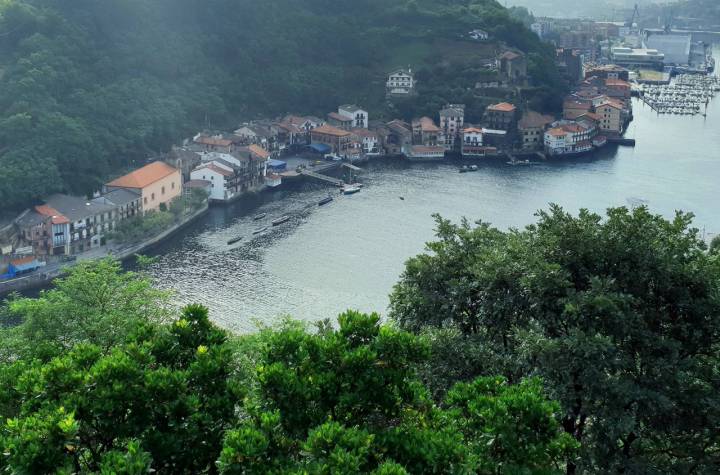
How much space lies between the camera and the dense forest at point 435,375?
459 cm

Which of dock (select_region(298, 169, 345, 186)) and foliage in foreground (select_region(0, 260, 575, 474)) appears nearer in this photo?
foliage in foreground (select_region(0, 260, 575, 474))

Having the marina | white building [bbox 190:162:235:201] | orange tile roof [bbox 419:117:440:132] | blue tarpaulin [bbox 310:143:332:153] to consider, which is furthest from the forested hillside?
the marina

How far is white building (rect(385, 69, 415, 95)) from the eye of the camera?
33241mm

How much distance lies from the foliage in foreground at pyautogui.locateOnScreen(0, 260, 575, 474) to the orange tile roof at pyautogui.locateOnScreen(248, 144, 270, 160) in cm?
2019

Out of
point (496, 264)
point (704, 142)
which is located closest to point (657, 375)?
point (496, 264)

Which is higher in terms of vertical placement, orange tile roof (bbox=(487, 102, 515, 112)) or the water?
orange tile roof (bbox=(487, 102, 515, 112))

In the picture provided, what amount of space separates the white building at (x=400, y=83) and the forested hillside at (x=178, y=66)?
52cm

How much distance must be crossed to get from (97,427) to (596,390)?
3502 millimetres

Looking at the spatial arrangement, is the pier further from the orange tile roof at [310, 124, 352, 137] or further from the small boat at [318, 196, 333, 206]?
the orange tile roof at [310, 124, 352, 137]

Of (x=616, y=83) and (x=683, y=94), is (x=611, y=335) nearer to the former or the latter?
(x=616, y=83)

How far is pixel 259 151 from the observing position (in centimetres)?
2592

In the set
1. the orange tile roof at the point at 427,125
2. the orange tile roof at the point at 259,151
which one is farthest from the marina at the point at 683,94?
the orange tile roof at the point at 259,151

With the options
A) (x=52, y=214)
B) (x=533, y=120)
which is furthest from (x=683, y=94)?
(x=52, y=214)

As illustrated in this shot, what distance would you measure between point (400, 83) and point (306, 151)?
6.44m
